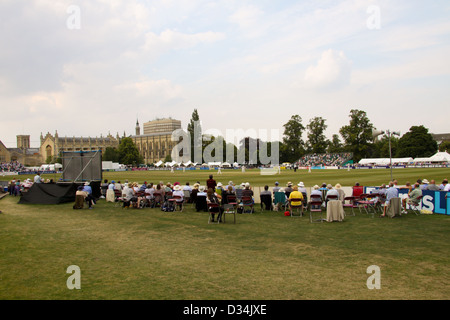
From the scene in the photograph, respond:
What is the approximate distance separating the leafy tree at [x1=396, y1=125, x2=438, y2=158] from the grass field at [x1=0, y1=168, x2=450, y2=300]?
9359 cm

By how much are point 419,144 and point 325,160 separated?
28945 mm

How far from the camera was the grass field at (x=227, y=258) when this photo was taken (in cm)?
637

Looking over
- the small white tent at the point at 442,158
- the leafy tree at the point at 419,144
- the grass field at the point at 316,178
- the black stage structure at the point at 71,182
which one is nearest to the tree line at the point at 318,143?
the leafy tree at the point at 419,144

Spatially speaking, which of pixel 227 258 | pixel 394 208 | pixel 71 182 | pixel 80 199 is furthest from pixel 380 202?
pixel 71 182

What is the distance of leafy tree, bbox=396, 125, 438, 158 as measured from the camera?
9650 cm

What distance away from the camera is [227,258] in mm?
8586

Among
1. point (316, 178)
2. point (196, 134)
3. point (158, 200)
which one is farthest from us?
point (196, 134)

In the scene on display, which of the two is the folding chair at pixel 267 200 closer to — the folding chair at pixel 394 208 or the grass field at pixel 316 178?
the folding chair at pixel 394 208

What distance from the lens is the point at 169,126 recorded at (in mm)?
178000

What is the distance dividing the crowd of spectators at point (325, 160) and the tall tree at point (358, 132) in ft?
13.8

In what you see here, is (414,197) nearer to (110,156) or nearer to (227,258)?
(227,258)

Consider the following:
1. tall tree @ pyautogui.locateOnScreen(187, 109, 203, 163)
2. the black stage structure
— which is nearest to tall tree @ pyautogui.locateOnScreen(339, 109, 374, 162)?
tall tree @ pyautogui.locateOnScreen(187, 109, 203, 163)
